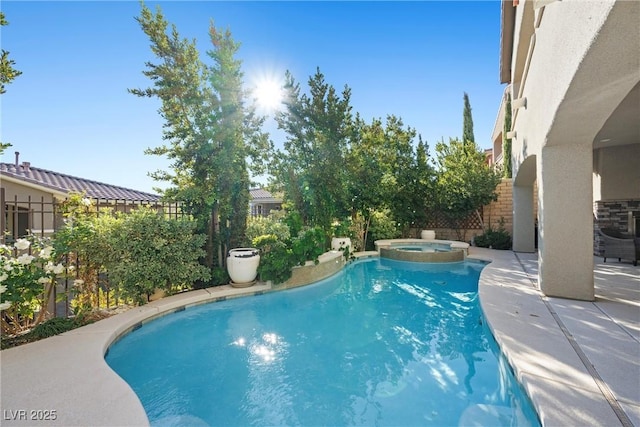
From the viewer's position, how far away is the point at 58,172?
14.1m

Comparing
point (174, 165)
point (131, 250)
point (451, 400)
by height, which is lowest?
point (451, 400)

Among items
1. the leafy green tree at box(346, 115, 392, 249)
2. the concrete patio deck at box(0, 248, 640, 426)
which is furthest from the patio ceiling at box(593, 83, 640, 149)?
the leafy green tree at box(346, 115, 392, 249)

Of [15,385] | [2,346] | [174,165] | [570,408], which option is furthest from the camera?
[174,165]

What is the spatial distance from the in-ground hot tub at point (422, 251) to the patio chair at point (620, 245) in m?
4.30

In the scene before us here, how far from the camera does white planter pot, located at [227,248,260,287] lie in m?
7.40

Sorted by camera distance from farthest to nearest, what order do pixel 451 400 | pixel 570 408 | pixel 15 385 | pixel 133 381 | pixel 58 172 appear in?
pixel 58 172
pixel 133 381
pixel 451 400
pixel 15 385
pixel 570 408

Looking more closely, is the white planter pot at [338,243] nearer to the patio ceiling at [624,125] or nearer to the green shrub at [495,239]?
the green shrub at [495,239]

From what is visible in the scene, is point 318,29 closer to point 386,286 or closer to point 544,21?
point 544,21

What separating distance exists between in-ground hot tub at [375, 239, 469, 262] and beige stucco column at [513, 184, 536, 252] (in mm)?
2046

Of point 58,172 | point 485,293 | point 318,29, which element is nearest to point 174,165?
point 318,29

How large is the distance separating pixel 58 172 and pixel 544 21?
19.3 meters

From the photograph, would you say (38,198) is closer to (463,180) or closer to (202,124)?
(202,124)

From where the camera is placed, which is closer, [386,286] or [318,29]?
[386,286]

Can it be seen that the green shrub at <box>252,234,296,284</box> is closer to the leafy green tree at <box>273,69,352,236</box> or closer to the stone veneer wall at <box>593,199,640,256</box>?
the leafy green tree at <box>273,69,352,236</box>
